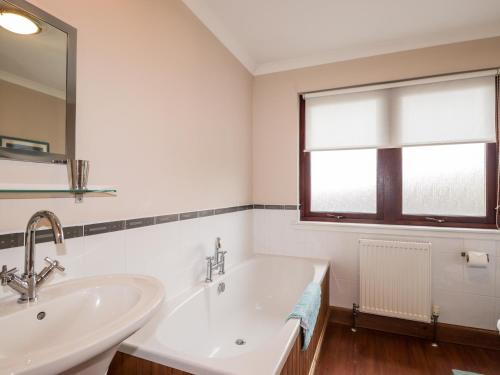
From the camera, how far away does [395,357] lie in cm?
197

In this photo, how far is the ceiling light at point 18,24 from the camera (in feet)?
2.95

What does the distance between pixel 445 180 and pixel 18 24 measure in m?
2.83

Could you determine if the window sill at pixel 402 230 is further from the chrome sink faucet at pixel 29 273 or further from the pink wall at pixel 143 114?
the chrome sink faucet at pixel 29 273

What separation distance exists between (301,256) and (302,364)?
3.95ft

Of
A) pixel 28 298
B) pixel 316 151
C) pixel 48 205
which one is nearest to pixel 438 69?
pixel 316 151

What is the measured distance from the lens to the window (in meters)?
2.14

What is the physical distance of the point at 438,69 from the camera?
7.15ft

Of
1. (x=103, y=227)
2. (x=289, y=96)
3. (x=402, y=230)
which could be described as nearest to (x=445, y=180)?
(x=402, y=230)

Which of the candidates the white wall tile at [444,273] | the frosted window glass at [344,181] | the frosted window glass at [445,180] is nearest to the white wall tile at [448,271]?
the white wall tile at [444,273]

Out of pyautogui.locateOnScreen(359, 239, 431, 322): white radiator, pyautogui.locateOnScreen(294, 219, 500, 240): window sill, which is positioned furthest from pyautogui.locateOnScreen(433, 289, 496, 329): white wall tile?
pyautogui.locateOnScreen(294, 219, 500, 240): window sill

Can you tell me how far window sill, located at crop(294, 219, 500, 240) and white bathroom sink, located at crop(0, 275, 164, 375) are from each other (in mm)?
1837

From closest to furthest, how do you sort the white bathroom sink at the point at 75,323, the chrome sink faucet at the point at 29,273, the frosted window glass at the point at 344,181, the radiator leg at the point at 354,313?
the white bathroom sink at the point at 75,323 < the chrome sink faucet at the point at 29,273 < the radiator leg at the point at 354,313 < the frosted window glass at the point at 344,181

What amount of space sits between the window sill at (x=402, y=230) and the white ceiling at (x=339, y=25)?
4.95 ft

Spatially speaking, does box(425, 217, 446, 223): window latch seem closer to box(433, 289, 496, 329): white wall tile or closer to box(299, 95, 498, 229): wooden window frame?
box(299, 95, 498, 229): wooden window frame
